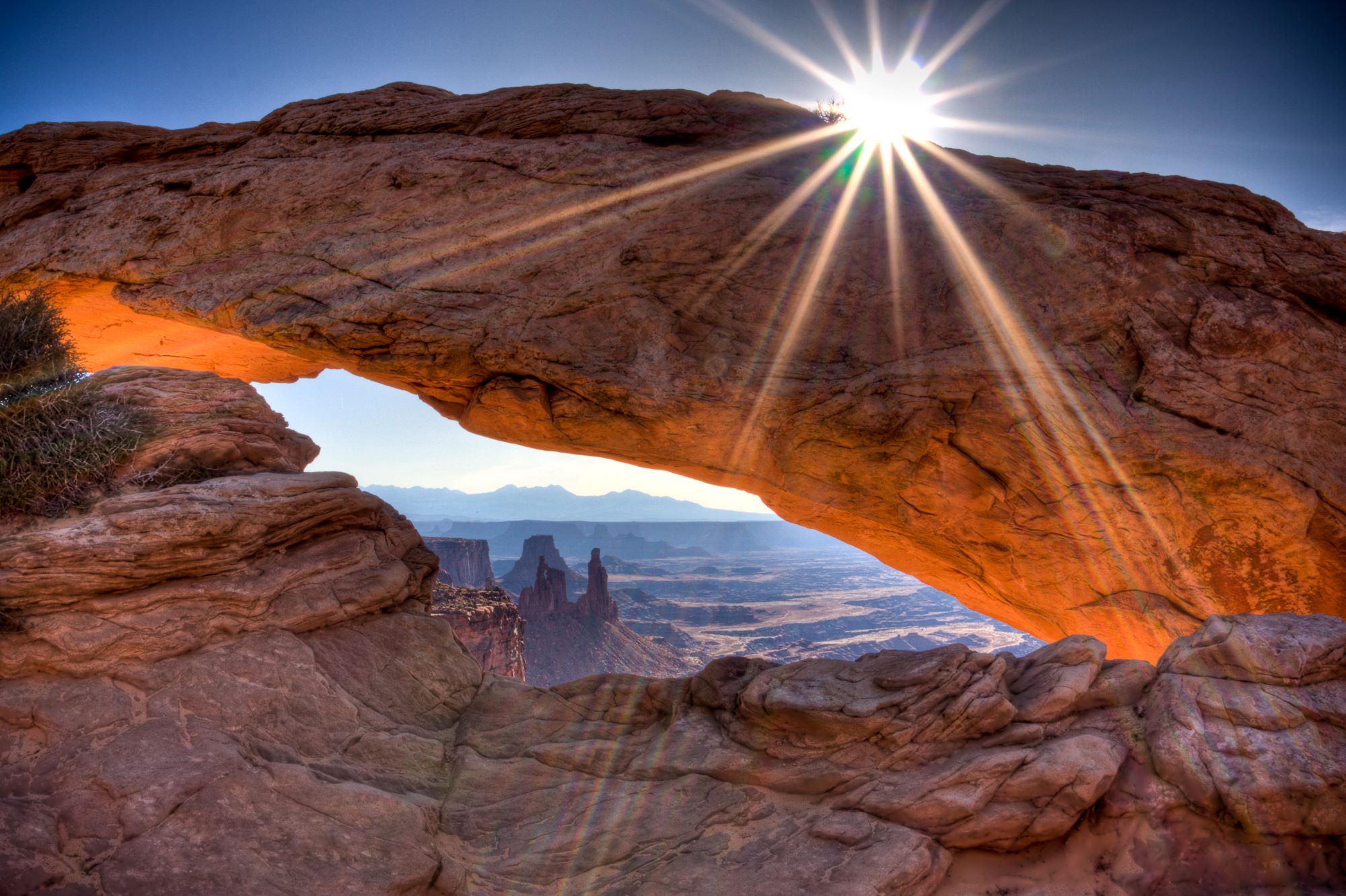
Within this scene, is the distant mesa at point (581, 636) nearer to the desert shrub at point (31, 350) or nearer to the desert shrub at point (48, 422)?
the desert shrub at point (31, 350)

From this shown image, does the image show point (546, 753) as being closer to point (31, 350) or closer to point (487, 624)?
point (31, 350)

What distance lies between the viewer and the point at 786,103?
48.3 feet

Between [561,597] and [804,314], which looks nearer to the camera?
[804,314]

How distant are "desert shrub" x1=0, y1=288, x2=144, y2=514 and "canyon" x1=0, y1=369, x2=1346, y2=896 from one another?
0.51 m

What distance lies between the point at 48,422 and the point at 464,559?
119 meters

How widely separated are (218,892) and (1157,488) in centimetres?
1524

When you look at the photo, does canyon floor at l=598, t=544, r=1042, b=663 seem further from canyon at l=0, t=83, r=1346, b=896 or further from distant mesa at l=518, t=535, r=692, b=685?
canyon at l=0, t=83, r=1346, b=896

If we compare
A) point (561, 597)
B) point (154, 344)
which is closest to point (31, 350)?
point (154, 344)

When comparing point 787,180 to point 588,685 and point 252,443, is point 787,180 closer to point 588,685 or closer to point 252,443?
point 588,685

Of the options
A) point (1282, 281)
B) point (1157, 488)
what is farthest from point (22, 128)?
point (1282, 281)

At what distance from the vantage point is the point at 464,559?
405 ft

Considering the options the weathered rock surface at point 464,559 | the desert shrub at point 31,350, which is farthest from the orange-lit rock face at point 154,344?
the weathered rock surface at point 464,559

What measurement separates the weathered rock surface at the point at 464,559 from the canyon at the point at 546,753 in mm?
111292

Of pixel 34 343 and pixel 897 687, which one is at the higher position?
pixel 34 343
